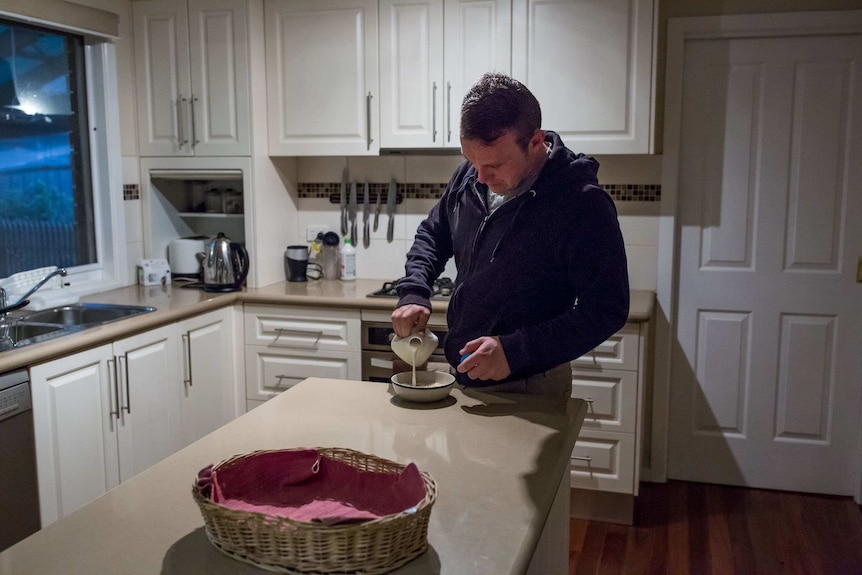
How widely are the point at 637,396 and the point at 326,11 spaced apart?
2097 millimetres

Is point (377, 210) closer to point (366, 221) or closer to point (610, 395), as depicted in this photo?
point (366, 221)

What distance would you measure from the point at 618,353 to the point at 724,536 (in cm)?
82

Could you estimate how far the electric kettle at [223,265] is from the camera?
136 inches

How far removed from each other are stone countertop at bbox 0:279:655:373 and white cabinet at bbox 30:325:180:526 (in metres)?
0.05

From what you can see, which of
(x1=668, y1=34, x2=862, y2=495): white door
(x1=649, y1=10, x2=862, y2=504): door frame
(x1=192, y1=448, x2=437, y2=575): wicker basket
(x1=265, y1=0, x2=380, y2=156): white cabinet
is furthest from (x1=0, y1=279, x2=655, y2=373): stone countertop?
(x1=192, y1=448, x2=437, y2=575): wicker basket

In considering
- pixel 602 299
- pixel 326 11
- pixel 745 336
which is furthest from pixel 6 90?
pixel 745 336

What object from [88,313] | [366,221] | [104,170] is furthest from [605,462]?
[104,170]

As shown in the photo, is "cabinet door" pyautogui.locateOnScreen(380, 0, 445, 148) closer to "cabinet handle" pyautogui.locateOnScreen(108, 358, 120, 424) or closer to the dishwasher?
"cabinet handle" pyautogui.locateOnScreen(108, 358, 120, 424)

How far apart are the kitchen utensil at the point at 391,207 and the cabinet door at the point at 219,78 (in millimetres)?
681

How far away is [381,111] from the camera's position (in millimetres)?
3395

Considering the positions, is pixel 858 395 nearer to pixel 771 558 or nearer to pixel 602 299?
pixel 771 558

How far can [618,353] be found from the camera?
3020 millimetres

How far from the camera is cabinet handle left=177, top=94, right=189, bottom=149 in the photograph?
354 centimetres

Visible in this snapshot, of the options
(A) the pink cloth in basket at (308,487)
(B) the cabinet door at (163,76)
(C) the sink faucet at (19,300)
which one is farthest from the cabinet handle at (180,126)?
(A) the pink cloth in basket at (308,487)
